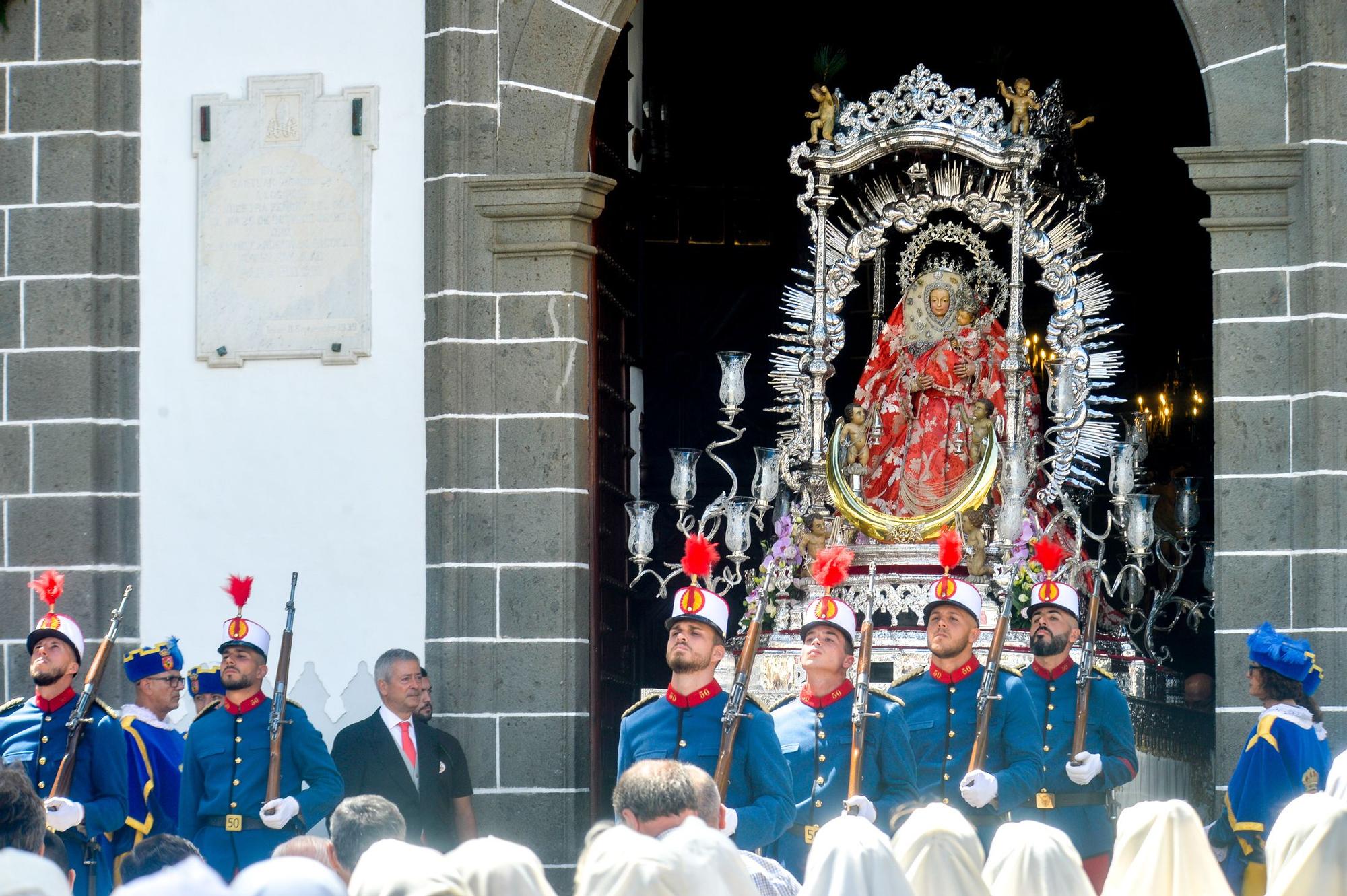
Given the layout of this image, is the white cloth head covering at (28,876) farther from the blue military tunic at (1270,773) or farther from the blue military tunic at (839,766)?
the blue military tunic at (1270,773)

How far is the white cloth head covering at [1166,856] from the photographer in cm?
551

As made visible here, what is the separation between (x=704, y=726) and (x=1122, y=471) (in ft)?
9.72

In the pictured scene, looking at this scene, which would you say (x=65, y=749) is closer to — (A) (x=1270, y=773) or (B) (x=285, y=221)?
(B) (x=285, y=221)

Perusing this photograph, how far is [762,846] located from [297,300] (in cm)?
329

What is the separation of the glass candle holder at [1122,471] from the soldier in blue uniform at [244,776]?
12.1ft

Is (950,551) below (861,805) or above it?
above

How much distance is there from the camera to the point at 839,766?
27.2 feet

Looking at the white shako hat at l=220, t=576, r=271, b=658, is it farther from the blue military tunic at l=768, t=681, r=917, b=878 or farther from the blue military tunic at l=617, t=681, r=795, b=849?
the blue military tunic at l=768, t=681, r=917, b=878

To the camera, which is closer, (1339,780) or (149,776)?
(1339,780)

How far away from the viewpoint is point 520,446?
978 centimetres

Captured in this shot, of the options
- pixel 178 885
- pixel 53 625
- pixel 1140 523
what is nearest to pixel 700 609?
pixel 53 625

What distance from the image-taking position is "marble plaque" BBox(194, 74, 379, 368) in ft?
32.4

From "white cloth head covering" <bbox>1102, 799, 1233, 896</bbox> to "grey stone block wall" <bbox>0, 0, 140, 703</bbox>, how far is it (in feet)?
17.7

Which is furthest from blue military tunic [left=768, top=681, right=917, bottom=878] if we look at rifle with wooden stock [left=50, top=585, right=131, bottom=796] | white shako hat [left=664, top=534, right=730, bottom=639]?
rifle with wooden stock [left=50, top=585, right=131, bottom=796]
